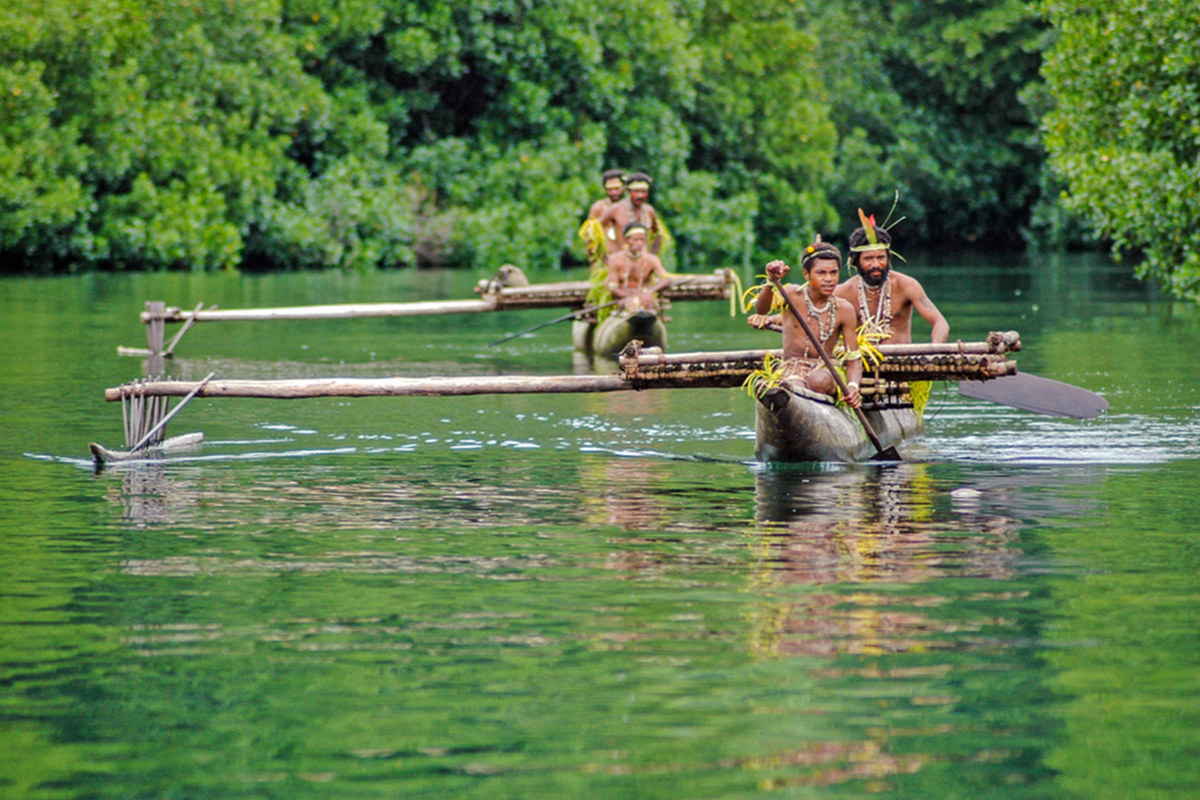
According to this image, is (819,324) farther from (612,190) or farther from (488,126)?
(488,126)

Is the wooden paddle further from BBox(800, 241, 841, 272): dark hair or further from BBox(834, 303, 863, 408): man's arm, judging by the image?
BBox(800, 241, 841, 272): dark hair

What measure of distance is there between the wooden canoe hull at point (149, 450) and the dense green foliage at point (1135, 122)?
13.0 meters

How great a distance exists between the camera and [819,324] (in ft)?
39.2

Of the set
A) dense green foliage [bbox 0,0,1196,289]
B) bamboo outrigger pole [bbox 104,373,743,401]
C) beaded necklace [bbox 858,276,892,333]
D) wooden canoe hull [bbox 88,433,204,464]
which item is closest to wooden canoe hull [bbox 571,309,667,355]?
beaded necklace [bbox 858,276,892,333]

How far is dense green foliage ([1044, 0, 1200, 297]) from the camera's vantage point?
22.1m

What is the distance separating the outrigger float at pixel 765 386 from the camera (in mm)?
11398

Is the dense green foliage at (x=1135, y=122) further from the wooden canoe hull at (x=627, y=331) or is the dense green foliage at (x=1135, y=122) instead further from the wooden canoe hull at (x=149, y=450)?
the wooden canoe hull at (x=149, y=450)

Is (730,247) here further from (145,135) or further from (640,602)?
(640,602)

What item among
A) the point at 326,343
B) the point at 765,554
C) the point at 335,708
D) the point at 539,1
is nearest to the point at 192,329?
the point at 326,343

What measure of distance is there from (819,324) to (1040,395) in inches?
75.6

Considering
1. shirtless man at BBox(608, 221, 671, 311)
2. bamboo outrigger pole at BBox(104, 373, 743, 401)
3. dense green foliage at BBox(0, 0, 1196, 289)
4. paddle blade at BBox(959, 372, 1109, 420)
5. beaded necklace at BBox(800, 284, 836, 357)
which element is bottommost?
paddle blade at BBox(959, 372, 1109, 420)

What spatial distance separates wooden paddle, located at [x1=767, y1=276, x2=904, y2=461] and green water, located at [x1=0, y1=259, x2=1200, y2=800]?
24 cm

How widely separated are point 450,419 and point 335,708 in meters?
8.71

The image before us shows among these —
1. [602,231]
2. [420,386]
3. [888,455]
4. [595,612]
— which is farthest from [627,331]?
[595,612]
